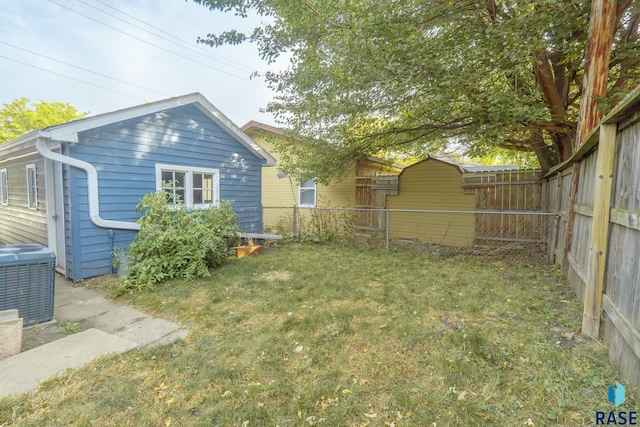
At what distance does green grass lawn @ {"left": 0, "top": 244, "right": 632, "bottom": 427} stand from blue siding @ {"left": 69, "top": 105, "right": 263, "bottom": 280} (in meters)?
1.86

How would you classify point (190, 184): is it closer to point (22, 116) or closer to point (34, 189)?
point (34, 189)

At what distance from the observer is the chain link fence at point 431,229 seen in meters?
6.73

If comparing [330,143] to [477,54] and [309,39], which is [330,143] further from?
[477,54]

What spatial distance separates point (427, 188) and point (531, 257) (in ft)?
10.8

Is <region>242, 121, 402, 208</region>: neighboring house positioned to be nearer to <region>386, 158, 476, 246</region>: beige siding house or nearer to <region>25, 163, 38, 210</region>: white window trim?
<region>386, 158, 476, 246</region>: beige siding house

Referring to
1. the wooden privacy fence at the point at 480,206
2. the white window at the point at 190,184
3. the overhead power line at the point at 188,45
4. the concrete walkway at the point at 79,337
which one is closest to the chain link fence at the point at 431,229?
the wooden privacy fence at the point at 480,206

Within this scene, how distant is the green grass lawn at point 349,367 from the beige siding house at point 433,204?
13.3 ft

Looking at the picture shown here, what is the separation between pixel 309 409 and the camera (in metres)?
1.91

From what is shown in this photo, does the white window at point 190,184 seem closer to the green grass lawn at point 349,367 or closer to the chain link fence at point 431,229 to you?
the chain link fence at point 431,229

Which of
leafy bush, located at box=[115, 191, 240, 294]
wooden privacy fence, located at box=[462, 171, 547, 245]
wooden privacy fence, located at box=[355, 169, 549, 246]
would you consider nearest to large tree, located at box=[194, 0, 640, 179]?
wooden privacy fence, located at box=[462, 171, 547, 245]

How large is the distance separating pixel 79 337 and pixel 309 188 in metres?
8.16

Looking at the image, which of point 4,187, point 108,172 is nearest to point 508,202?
point 108,172

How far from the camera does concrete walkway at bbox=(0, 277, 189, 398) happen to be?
234 cm

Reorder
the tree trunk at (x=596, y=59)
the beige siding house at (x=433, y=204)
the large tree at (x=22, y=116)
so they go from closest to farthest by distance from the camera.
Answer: the tree trunk at (x=596, y=59) < the beige siding house at (x=433, y=204) < the large tree at (x=22, y=116)
